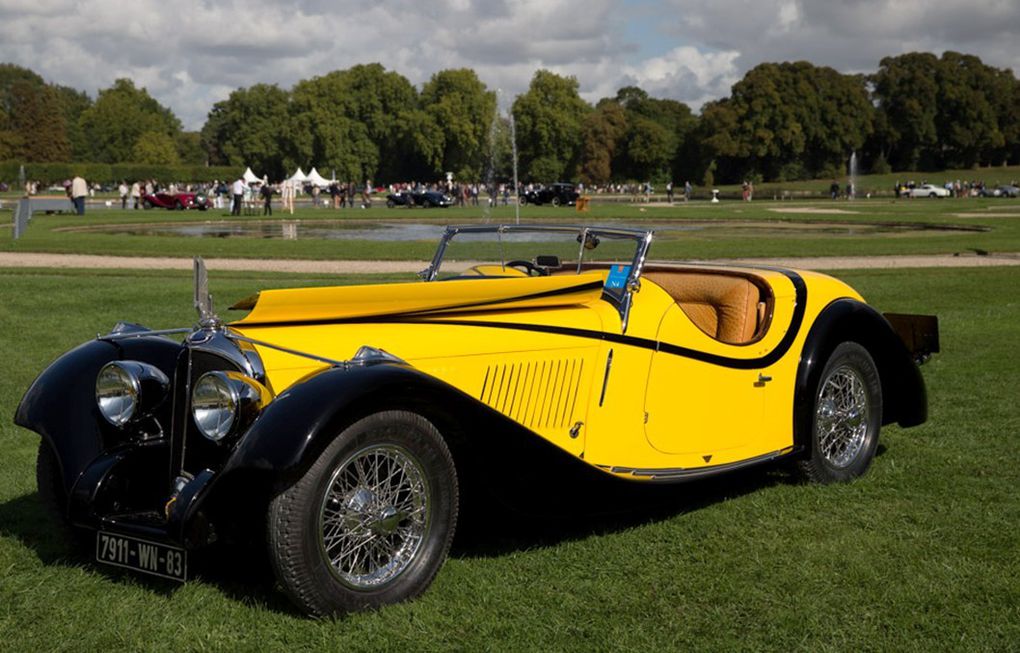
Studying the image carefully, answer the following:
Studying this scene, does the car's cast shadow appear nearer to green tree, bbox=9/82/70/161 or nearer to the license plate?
the license plate

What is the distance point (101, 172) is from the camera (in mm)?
110750

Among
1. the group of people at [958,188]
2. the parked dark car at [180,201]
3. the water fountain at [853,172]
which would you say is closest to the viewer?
the parked dark car at [180,201]

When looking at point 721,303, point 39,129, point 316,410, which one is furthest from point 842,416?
point 39,129

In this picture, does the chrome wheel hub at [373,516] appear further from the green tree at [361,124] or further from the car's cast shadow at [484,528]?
the green tree at [361,124]

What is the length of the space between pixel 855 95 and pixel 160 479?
112 m

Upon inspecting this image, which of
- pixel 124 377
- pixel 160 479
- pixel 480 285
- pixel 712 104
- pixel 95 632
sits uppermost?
pixel 712 104

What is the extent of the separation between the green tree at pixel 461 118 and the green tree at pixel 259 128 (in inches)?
724

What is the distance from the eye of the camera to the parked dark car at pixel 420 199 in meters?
63.1

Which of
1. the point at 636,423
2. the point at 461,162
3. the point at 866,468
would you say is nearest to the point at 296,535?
the point at 636,423

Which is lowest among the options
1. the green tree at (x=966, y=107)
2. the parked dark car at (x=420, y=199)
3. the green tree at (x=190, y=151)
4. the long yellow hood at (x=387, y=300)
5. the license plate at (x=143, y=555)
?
the license plate at (x=143, y=555)

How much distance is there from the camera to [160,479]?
4668mm

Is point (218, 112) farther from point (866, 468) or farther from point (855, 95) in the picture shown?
point (866, 468)

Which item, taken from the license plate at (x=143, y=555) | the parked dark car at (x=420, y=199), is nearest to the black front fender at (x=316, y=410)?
the license plate at (x=143, y=555)

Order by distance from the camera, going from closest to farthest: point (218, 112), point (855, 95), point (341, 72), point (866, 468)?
1. point (866, 468)
2. point (855, 95)
3. point (341, 72)
4. point (218, 112)
